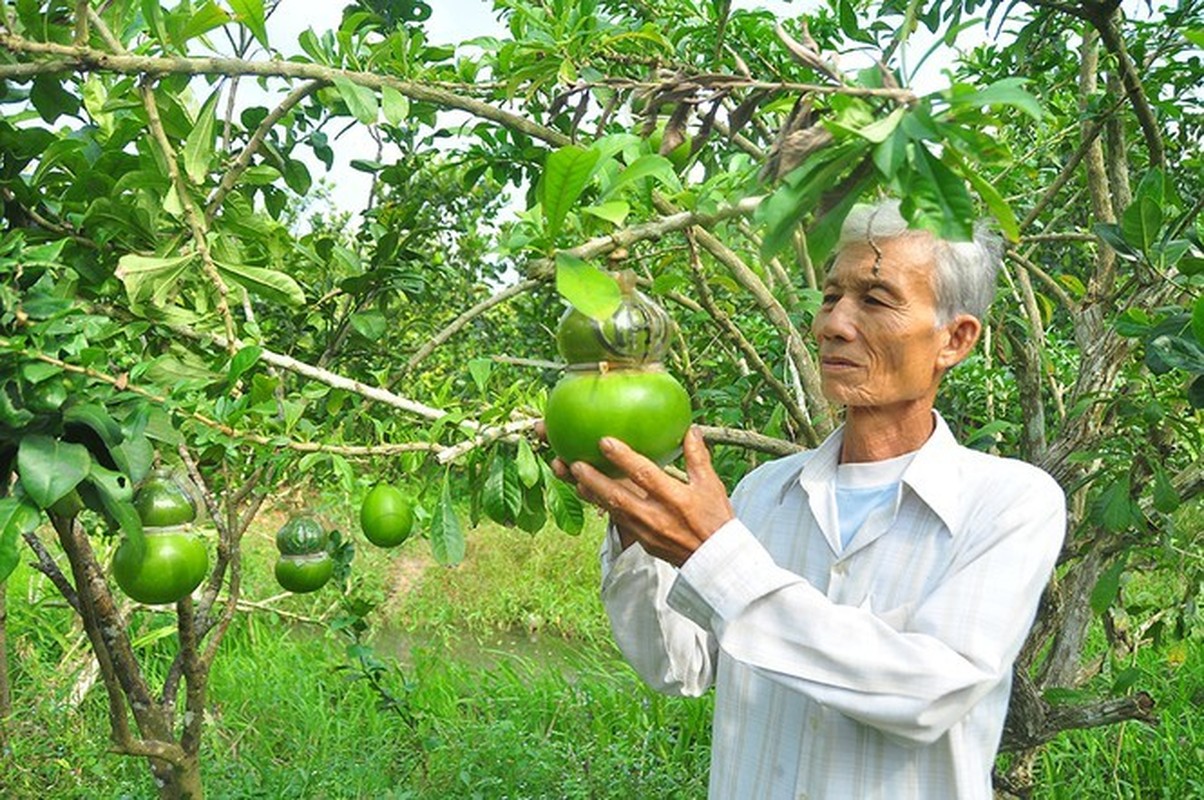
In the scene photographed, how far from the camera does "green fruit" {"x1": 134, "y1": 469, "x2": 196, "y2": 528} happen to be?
178 centimetres

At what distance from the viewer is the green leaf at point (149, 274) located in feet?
5.34

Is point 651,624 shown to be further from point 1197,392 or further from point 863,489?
point 1197,392

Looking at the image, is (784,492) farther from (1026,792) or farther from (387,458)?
(1026,792)

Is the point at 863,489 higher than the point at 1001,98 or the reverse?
the reverse

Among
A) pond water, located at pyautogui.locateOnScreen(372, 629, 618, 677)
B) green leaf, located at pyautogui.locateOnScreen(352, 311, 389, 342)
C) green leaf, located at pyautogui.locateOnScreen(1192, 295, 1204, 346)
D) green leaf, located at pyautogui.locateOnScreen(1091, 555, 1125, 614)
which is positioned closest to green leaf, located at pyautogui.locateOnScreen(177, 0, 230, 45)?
green leaf, located at pyautogui.locateOnScreen(352, 311, 389, 342)

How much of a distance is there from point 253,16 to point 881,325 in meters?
0.91

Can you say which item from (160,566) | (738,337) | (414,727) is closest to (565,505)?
(160,566)

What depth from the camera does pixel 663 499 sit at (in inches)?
47.6

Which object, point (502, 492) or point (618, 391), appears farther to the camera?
point (502, 492)

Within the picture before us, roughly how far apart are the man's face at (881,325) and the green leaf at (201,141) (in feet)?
2.92

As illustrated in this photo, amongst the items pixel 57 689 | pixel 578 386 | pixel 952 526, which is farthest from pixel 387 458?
pixel 57 689

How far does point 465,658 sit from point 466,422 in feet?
15.5

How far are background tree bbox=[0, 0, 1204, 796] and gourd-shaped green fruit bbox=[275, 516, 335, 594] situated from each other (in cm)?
12

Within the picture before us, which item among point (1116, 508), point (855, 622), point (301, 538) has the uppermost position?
point (855, 622)
